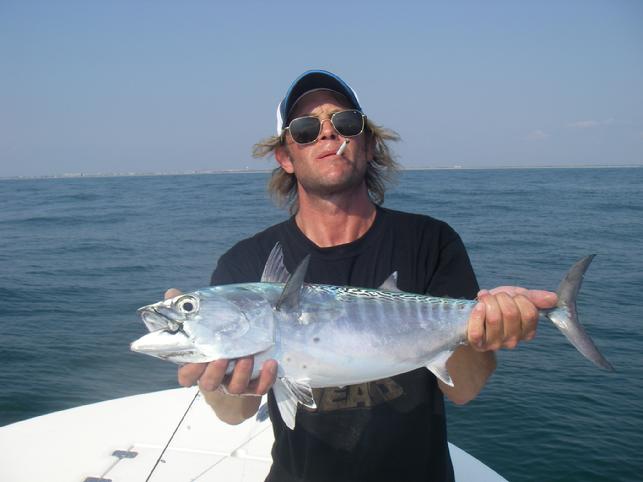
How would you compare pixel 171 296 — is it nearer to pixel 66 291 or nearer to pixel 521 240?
pixel 66 291

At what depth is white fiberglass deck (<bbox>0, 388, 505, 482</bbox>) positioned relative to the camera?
4438 mm

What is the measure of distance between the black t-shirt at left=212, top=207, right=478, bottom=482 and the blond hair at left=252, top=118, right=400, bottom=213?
1.09m

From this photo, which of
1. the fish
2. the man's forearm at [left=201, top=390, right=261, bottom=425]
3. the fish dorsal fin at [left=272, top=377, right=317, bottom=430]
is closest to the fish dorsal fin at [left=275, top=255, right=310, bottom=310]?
the fish

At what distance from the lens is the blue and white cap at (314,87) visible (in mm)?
3430

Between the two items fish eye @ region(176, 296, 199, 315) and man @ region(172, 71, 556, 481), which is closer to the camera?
fish eye @ region(176, 296, 199, 315)

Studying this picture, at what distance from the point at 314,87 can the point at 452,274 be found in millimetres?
1528

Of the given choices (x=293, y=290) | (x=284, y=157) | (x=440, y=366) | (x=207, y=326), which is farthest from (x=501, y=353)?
(x=207, y=326)

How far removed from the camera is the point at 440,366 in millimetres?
2865

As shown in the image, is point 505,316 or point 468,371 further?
point 468,371

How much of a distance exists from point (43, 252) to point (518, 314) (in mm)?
22622

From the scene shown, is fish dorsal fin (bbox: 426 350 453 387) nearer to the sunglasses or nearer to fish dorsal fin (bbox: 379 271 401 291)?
fish dorsal fin (bbox: 379 271 401 291)

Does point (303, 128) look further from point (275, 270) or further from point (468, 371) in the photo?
point (468, 371)

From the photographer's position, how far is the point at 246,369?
8.18 ft

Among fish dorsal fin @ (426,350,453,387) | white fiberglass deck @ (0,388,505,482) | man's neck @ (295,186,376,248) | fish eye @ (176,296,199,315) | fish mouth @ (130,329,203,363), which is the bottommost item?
white fiberglass deck @ (0,388,505,482)
